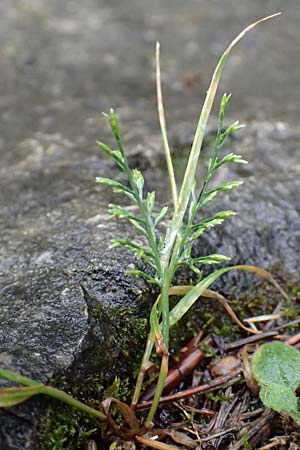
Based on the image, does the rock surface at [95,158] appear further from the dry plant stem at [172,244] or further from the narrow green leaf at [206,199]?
the narrow green leaf at [206,199]

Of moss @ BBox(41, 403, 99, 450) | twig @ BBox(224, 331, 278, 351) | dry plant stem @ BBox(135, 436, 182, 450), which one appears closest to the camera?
moss @ BBox(41, 403, 99, 450)

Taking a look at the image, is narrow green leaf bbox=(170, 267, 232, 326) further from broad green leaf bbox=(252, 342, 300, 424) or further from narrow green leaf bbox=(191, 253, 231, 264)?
broad green leaf bbox=(252, 342, 300, 424)

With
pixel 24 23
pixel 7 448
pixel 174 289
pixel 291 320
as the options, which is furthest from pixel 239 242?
pixel 24 23

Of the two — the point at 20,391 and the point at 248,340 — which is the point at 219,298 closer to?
the point at 248,340

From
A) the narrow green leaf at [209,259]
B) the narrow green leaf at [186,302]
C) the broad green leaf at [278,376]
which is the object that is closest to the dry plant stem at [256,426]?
the broad green leaf at [278,376]

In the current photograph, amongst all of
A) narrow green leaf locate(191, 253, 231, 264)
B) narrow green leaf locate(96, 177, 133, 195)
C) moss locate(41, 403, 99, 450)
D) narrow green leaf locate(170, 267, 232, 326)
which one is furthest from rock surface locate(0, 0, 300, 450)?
narrow green leaf locate(96, 177, 133, 195)

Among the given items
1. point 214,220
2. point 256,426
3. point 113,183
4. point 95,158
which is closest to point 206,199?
point 214,220
